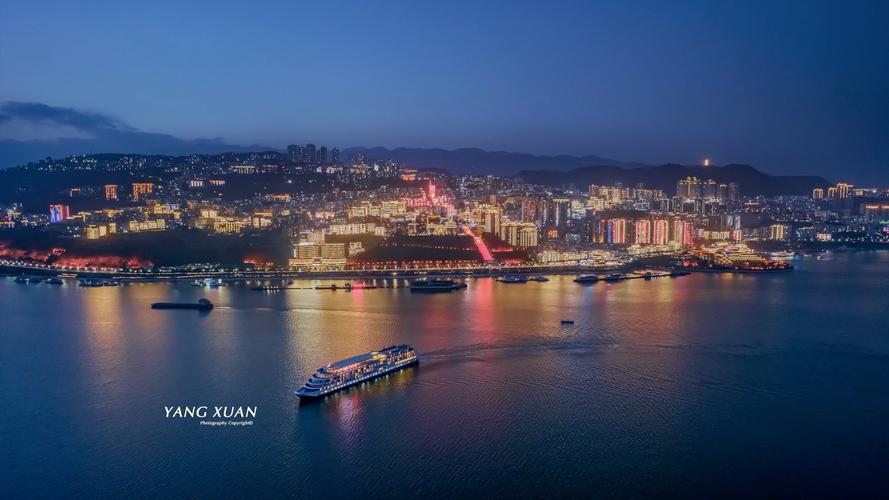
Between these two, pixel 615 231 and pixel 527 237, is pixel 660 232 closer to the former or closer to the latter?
pixel 615 231

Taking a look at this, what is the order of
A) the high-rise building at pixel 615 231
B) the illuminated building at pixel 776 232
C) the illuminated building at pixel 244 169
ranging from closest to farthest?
the high-rise building at pixel 615 231
the illuminated building at pixel 776 232
the illuminated building at pixel 244 169

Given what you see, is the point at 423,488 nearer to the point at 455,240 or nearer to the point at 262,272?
the point at 262,272

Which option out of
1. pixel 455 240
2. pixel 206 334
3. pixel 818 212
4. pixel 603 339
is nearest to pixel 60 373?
pixel 206 334

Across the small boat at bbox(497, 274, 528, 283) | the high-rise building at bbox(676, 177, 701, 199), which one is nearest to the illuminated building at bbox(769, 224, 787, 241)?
the high-rise building at bbox(676, 177, 701, 199)

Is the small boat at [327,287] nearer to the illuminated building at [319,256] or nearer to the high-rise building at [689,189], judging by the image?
the illuminated building at [319,256]

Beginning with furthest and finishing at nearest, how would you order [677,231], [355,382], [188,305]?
[677,231]
[188,305]
[355,382]

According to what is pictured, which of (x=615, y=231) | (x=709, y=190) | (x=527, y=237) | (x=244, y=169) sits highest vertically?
(x=244, y=169)

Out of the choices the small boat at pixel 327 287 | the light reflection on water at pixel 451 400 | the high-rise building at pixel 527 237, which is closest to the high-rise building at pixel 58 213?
the small boat at pixel 327 287

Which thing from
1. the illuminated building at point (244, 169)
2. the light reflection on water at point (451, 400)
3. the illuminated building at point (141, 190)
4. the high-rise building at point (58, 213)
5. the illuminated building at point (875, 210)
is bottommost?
the light reflection on water at point (451, 400)

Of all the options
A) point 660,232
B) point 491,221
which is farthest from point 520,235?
point 660,232
